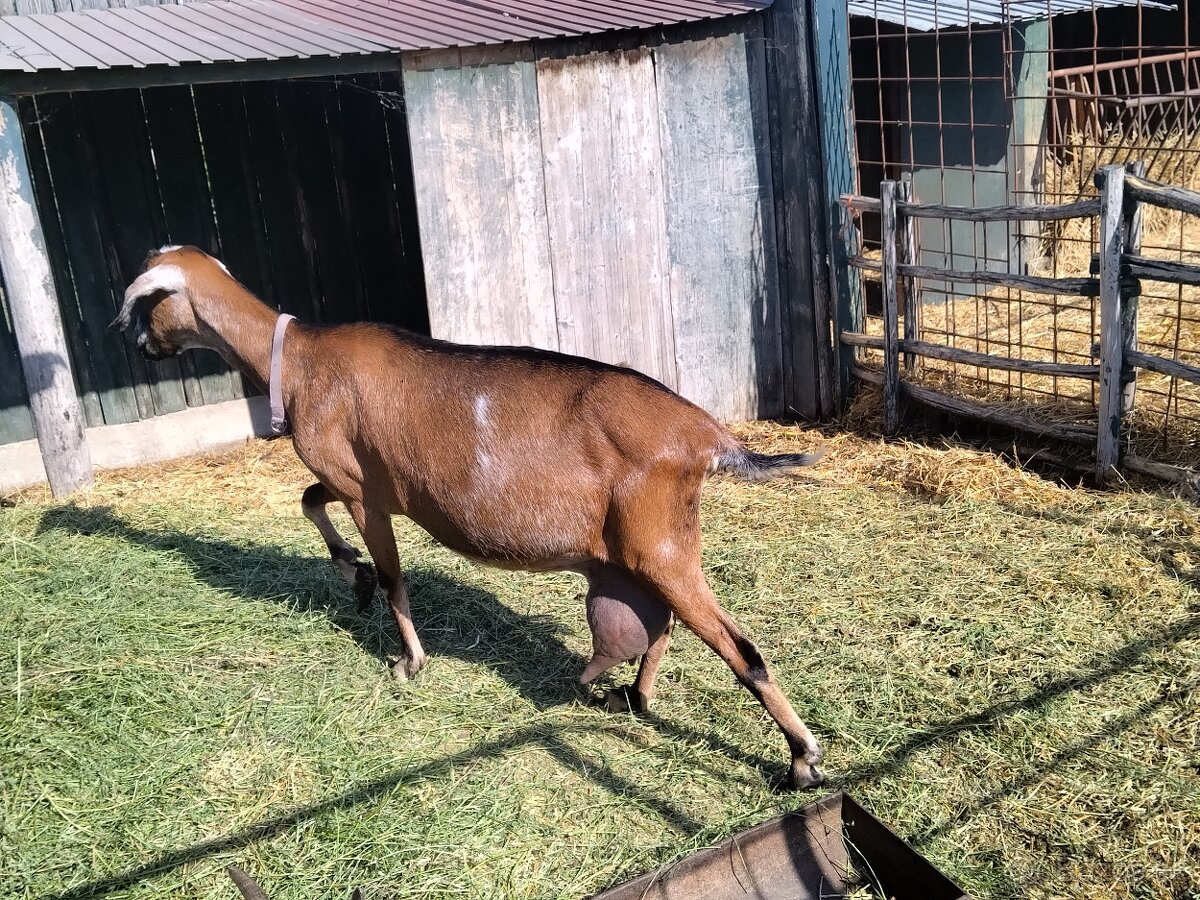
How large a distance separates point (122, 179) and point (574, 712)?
5.83 m

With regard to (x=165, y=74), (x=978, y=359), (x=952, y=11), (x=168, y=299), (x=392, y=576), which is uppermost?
(x=952, y=11)

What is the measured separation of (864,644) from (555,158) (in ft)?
13.8

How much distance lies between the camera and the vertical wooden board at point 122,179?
833cm

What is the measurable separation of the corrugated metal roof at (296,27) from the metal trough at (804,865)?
5142 mm

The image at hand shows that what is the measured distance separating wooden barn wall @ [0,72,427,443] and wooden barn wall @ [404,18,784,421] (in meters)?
1.16

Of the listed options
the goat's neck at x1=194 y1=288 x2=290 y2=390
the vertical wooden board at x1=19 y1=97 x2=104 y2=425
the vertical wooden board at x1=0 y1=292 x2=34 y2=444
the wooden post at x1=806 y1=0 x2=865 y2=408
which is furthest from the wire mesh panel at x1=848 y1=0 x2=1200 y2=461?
the vertical wooden board at x1=0 y1=292 x2=34 y2=444

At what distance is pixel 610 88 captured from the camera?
7879 millimetres

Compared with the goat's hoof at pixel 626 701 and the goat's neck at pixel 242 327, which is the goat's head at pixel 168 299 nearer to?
the goat's neck at pixel 242 327

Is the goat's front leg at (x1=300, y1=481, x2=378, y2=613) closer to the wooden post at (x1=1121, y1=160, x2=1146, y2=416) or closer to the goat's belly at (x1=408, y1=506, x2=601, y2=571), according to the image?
the goat's belly at (x1=408, y1=506, x2=601, y2=571)

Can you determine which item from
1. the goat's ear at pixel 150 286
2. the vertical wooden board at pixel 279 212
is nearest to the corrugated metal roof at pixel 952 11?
the vertical wooden board at pixel 279 212

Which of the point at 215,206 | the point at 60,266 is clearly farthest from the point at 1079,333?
the point at 60,266

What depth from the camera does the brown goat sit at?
166 inches

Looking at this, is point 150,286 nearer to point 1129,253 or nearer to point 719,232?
point 719,232

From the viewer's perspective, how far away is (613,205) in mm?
8055
